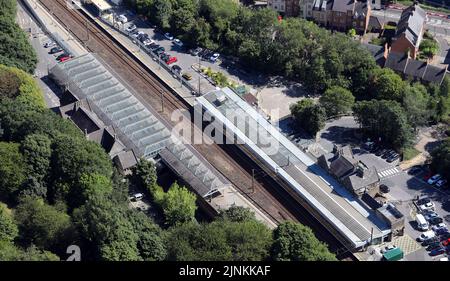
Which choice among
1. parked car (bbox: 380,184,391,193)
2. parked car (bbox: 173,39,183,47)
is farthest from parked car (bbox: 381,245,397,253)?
parked car (bbox: 173,39,183,47)

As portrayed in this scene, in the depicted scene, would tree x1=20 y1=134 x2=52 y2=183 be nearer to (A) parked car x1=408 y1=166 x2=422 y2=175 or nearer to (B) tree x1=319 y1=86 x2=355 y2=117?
(B) tree x1=319 y1=86 x2=355 y2=117

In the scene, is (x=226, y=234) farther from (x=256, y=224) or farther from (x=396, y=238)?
(x=396, y=238)

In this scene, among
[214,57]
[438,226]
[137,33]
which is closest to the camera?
[438,226]

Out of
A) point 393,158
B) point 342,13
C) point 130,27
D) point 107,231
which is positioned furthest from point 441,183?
point 130,27

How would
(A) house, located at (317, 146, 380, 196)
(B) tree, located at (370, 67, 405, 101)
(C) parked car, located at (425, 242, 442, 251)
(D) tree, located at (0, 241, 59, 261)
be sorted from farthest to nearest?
(B) tree, located at (370, 67, 405, 101)
(A) house, located at (317, 146, 380, 196)
(C) parked car, located at (425, 242, 442, 251)
(D) tree, located at (0, 241, 59, 261)

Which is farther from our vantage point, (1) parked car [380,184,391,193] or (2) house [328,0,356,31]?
(2) house [328,0,356,31]

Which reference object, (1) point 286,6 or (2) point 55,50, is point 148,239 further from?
(1) point 286,6
